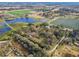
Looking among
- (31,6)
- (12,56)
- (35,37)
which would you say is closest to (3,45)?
(12,56)

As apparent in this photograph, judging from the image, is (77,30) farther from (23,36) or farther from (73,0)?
(23,36)

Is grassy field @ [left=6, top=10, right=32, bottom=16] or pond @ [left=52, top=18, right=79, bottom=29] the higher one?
grassy field @ [left=6, top=10, right=32, bottom=16]

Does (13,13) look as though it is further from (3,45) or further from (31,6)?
(3,45)

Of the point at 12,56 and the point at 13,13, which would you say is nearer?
the point at 12,56

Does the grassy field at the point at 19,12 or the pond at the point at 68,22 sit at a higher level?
the grassy field at the point at 19,12

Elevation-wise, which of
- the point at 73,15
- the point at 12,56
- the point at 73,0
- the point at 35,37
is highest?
the point at 73,0

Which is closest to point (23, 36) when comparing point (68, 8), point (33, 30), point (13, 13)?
point (33, 30)

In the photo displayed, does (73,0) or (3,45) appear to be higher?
(73,0)
